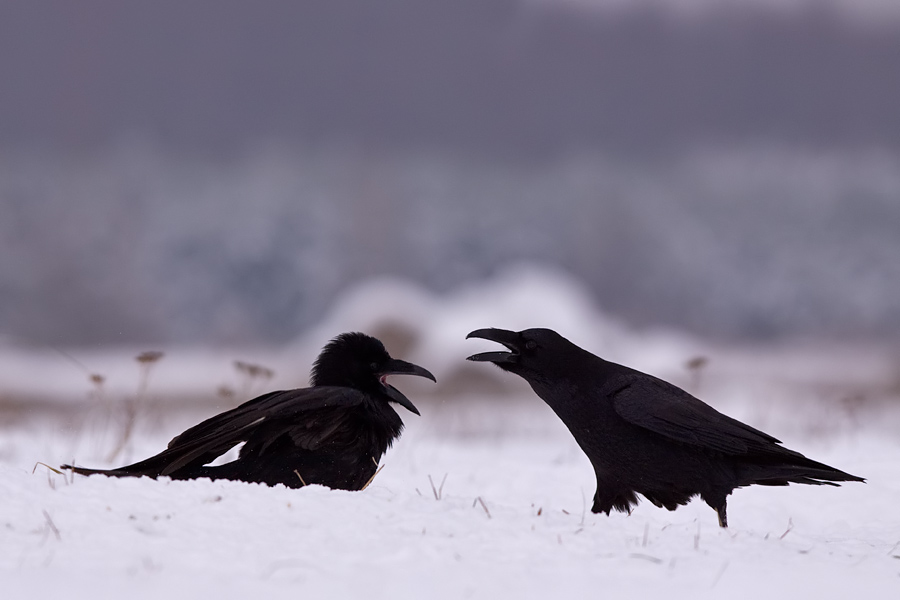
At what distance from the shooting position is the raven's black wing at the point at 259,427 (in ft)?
16.3

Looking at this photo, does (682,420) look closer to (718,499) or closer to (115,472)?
(718,499)

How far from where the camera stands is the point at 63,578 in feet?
10.6

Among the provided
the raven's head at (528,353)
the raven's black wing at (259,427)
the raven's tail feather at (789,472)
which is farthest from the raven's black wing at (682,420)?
the raven's black wing at (259,427)

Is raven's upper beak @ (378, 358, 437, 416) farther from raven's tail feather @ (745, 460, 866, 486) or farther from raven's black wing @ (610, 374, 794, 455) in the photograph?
raven's tail feather @ (745, 460, 866, 486)

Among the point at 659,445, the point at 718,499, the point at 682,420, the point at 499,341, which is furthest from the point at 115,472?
the point at 718,499

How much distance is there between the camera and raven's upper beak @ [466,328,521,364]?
5.94 meters

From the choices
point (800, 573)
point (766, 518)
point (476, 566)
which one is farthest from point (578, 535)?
point (766, 518)

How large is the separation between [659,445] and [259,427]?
2.43 metres

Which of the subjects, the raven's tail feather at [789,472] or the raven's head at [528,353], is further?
the raven's head at [528,353]

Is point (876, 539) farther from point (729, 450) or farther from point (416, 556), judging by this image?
point (416, 556)

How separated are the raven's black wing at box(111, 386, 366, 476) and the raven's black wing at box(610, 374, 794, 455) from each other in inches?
68.6

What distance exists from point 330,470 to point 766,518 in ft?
11.6

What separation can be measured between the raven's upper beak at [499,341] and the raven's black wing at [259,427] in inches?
41.6

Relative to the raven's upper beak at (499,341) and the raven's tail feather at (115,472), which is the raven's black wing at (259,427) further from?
the raven's upper beak at (499,341)
